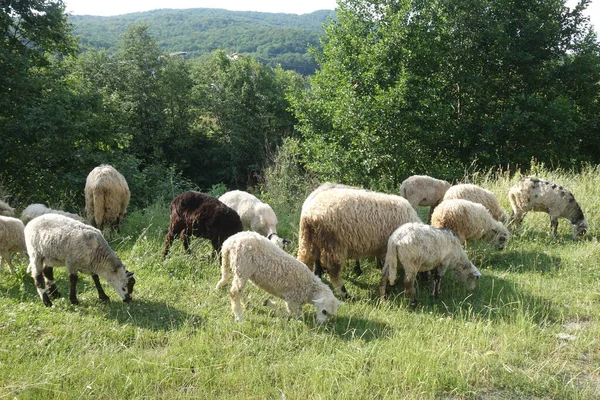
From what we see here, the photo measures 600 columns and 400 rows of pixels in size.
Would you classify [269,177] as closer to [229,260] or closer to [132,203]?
[132,203]

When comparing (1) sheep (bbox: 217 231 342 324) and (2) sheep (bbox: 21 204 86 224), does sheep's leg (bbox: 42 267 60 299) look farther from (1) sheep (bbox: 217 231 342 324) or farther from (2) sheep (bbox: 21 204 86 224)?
(2) sheep (bbox: 21 204 86 224)

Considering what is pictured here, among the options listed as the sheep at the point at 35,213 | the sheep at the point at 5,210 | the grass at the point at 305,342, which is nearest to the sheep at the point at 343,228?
the grass at the point at 305,342

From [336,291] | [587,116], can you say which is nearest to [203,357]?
→ [336,291]

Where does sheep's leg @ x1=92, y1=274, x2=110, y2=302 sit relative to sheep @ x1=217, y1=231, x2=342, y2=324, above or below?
below

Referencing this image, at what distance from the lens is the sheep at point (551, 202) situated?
26.9ft

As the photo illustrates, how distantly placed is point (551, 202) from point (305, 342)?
228 inches

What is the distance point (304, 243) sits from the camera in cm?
629

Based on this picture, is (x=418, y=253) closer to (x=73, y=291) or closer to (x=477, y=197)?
(x=477, y=197)

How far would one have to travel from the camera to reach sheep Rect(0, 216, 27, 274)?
6523 mm

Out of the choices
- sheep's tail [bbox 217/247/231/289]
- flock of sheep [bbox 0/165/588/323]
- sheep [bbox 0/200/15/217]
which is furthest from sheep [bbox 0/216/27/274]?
sheep's tail [bbox 217/247/231/289]

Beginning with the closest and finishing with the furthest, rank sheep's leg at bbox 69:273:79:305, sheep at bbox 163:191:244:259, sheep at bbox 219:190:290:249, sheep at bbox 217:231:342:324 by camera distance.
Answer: sheep at bbox 217:231:342:324, sheep's leg at bbox 69:273:79:305, sheep at bbox 163:191:244:259, sheep at bbox 219:190:290:249

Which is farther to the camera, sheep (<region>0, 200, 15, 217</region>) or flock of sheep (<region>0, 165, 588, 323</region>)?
sheep (<region>0, 200, 15, 217</region>)

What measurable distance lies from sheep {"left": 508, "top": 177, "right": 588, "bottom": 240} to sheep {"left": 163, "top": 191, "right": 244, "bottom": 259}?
16.7 feet

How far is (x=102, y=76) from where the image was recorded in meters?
32.4
